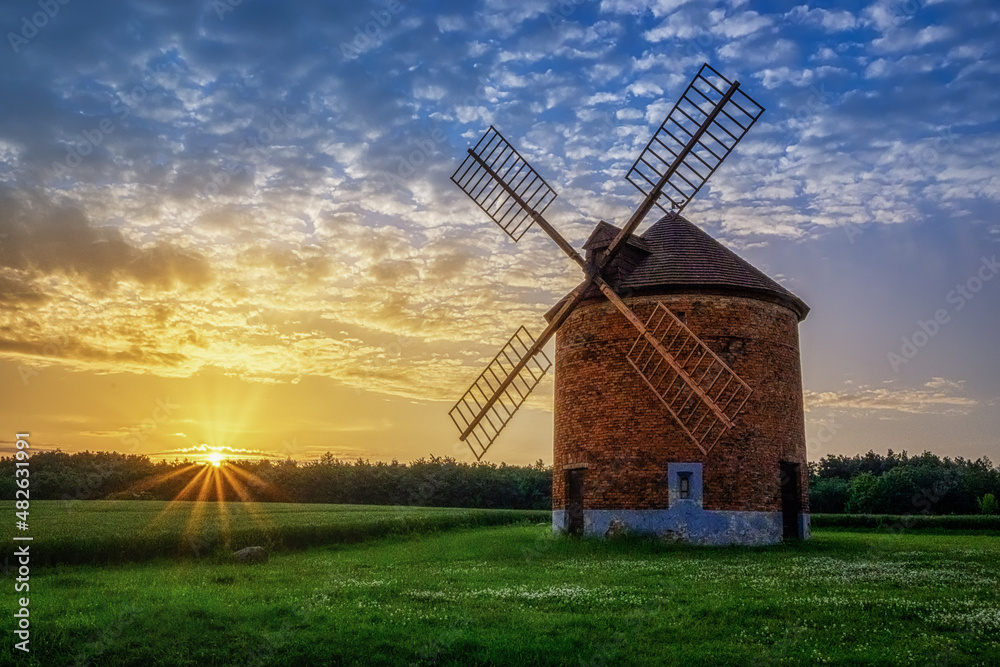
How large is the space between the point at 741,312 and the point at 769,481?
197 inches

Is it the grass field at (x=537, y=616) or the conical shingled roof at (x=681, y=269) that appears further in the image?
the conical shingled roof at (x=681, y=269)

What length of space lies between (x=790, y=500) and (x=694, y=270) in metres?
7.83

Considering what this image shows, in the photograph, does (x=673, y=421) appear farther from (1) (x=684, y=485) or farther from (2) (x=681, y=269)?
(2) (x=681, y=269)

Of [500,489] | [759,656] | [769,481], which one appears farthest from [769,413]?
[500,489]

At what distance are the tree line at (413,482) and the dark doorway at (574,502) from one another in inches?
1421

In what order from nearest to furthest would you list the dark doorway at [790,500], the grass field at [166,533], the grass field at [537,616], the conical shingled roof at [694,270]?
the grass field at [537,616]
the grass field at [166,533]
the conical shingled roof at [694,270]
the dark doorway at [790,500]

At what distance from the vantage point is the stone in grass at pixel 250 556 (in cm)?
2148

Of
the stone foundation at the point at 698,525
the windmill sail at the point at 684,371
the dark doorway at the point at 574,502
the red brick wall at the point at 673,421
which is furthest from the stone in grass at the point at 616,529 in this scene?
the windmill sail at the point at 684,371

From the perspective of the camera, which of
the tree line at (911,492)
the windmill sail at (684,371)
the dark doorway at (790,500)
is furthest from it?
the tree line at (911,492)

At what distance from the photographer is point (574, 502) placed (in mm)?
25156

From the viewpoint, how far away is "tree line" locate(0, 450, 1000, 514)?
55844 mm

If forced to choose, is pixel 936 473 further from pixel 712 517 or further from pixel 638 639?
pixel 638 639

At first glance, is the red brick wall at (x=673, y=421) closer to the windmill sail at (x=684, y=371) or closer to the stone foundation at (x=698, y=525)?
the stone foundation at (x=698, y=525)

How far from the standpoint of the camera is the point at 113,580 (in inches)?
691
